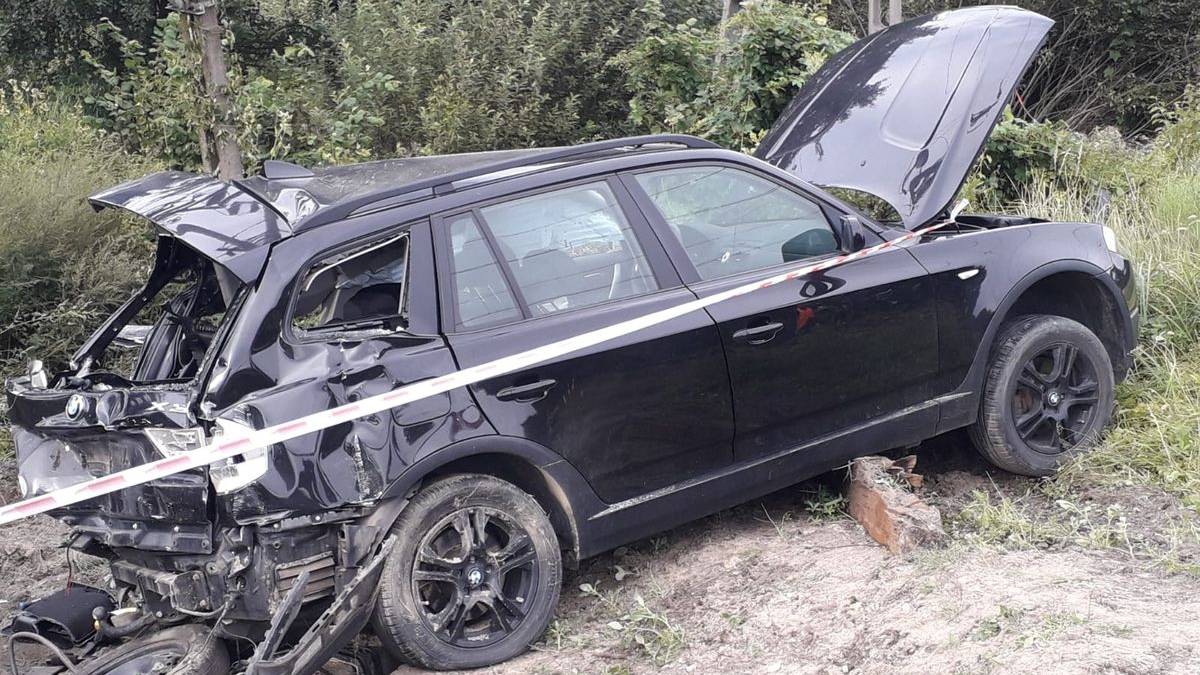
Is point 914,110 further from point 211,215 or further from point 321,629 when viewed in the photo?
point 321,629

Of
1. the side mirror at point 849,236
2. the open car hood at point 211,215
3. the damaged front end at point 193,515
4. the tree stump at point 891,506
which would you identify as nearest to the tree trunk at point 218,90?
the open car hood at point 211,215

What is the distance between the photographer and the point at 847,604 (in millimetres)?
3949

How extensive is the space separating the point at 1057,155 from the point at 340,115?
18.4ft

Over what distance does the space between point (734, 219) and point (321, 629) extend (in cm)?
224

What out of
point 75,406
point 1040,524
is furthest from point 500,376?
point 1040,524

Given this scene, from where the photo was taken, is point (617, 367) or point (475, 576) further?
point (617, 367)

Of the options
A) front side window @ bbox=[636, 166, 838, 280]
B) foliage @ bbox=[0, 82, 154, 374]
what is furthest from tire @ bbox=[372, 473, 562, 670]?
foliage @ bbox=[0, 82, 154, 374]

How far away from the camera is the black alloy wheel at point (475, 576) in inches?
145

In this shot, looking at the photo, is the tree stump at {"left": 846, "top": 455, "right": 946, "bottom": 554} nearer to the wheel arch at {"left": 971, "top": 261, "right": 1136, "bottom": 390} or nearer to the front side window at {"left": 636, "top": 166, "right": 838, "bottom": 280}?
the wheel arch at {"left": 971, "top": 261, "right": 1136, "bottom": 390}

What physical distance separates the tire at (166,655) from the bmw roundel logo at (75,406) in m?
0.81

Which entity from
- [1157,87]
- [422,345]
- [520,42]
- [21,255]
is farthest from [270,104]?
[1157,87]

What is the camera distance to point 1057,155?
311 inches

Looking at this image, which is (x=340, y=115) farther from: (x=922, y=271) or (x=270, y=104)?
(x=922, y=271)

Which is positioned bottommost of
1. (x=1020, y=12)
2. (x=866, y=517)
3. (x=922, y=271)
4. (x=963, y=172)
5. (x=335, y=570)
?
(x=866, y=517)
